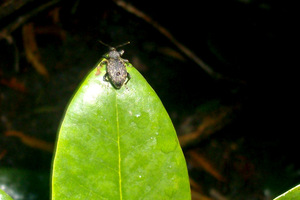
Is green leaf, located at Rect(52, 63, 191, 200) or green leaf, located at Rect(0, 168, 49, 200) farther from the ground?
green leaf, located at Rect(0, 168, 49, 200)

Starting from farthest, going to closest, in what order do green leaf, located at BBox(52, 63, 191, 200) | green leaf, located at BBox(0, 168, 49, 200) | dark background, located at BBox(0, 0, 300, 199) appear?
dark background, located at BBox(0, 0, 300, 199) → green leaf, located at BBox(0, 168, 49, 200) → green leaf, located at BBox(52, 63, 191, 200)

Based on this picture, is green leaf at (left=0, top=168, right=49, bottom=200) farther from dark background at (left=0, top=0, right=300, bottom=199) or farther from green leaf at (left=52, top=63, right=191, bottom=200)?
green leaf at (left=52, top=63, right=191, bottom=200)

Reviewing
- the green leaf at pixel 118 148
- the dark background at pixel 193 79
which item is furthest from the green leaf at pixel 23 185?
the green leaf at pixel 118 148

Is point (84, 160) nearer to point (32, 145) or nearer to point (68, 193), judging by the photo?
point (68, 193)

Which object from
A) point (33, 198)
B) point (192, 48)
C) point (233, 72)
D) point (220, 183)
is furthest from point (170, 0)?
point (33, 198)

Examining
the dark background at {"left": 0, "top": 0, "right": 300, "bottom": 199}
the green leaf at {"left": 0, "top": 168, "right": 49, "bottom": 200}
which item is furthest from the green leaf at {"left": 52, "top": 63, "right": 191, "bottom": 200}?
the dark background at {"left": 0, "top": 0, "right": 300, "bottom": 199}

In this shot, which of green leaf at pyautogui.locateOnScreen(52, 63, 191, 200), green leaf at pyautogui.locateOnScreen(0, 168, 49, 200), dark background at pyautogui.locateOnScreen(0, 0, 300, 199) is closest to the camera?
green leaf at pyautogui.locateOnScreen(52, 63, 191, 200)

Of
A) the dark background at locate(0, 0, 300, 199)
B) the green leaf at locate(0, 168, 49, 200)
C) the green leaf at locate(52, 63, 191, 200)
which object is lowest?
the green leaf at locate(52, 63, 191, 200)

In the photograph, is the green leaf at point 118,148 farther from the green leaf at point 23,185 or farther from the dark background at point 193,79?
the dark background at point 193,79

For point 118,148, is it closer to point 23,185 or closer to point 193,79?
point 23,185
